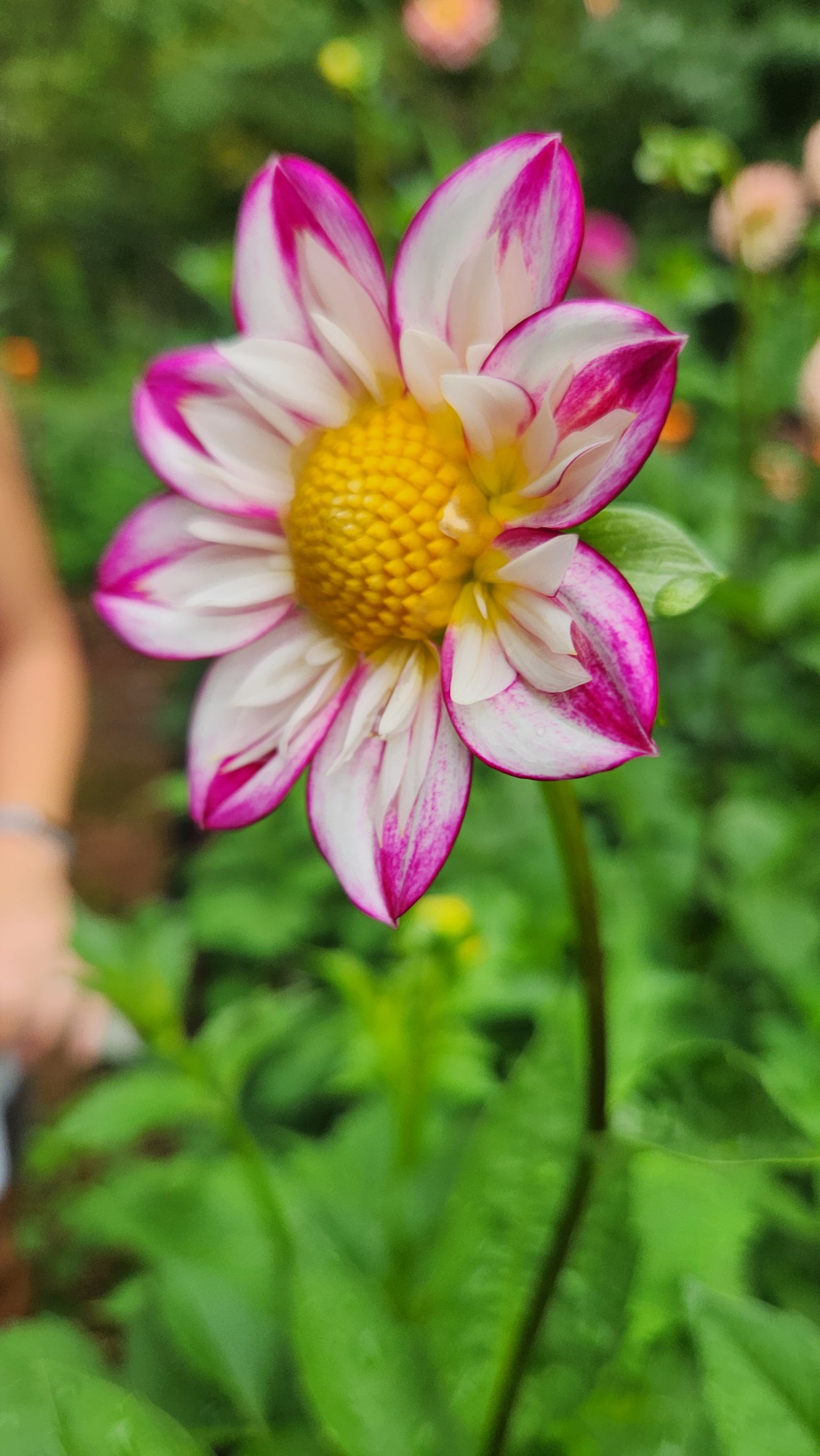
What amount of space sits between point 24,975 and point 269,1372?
327 millimetres

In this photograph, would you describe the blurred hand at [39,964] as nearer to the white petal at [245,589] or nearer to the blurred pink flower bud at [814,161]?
the white petal at [245,589]

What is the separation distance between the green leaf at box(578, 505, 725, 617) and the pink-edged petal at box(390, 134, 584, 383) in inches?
2.2

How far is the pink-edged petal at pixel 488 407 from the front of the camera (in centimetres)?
24

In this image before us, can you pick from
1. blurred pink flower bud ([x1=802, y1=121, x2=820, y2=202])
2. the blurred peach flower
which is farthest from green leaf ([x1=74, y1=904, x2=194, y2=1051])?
the blurred peach flower

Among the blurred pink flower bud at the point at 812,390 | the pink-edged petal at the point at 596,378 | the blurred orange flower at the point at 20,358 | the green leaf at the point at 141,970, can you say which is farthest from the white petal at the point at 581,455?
the blurred orange flower at the point at 20,358

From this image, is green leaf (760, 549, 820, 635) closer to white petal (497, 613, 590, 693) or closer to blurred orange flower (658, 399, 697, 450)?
blurred orange flower (658, 399, 697, 450)

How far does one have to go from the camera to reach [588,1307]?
387 millimetres

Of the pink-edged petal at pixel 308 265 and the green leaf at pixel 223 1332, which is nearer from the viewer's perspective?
the pink-edged petal at pixel 308 265

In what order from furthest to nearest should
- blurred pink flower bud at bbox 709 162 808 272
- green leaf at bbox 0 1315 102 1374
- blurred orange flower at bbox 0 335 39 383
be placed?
blurred orange flower at bbox 0 335 39 383 < blurred pink flower bud at bbox 709 162 808 272 < green leaf at bbox 0 1315 102 1374

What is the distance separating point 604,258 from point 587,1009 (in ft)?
3.43

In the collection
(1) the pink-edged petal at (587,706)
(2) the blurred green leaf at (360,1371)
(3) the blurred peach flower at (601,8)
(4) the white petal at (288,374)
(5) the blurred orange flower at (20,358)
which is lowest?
(5) the blurred orange flower at (20,358)

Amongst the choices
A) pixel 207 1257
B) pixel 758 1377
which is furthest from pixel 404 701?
pixel 207 1257

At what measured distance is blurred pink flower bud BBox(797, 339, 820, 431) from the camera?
739 millimetres

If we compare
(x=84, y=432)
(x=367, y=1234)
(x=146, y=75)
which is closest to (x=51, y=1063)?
(x=367, y=1234)
